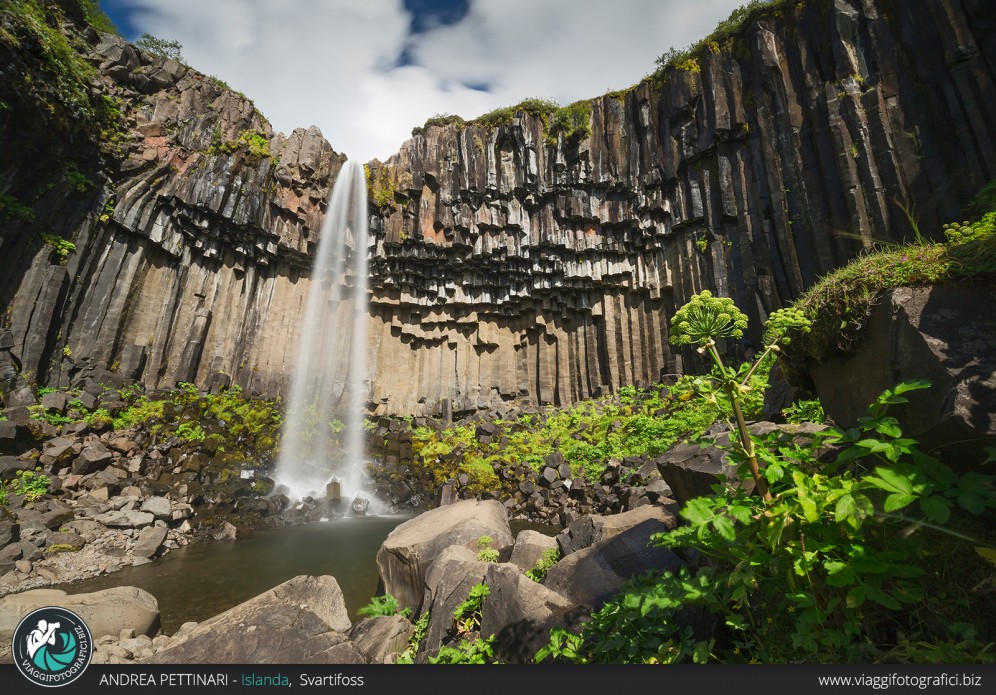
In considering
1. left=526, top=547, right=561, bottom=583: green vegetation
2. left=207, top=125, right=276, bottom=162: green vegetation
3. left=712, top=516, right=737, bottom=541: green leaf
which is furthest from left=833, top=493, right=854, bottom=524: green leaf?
left=207, top=125, right=276, bottom=162: green vegetation

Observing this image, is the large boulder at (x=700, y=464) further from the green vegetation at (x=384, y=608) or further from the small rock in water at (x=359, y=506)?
the small rock in water at (x=359, y=506)

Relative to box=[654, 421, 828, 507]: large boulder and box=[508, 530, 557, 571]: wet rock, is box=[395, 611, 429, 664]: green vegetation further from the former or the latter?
box=[654, 421, 828, 507]: large boulder

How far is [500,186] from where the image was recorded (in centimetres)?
2078

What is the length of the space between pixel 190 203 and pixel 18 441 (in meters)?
10.3

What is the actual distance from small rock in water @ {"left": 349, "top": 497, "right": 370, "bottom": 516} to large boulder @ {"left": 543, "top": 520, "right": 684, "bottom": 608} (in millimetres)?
10754

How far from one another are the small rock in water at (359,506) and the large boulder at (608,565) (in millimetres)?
10754

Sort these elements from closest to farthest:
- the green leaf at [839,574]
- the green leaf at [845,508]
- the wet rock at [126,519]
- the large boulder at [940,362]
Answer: the green leaf at [845,508]
the green leaf at [839,574]
the large boulder at [940,362]
the wet rock at [126,519]

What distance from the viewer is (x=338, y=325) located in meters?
21.1

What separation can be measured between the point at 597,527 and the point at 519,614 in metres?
2.12

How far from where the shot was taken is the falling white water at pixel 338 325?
64.2ft

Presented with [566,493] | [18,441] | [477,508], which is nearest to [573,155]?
[566,493]

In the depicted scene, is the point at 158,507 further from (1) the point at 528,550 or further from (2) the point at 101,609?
(1) the point at 528,550
